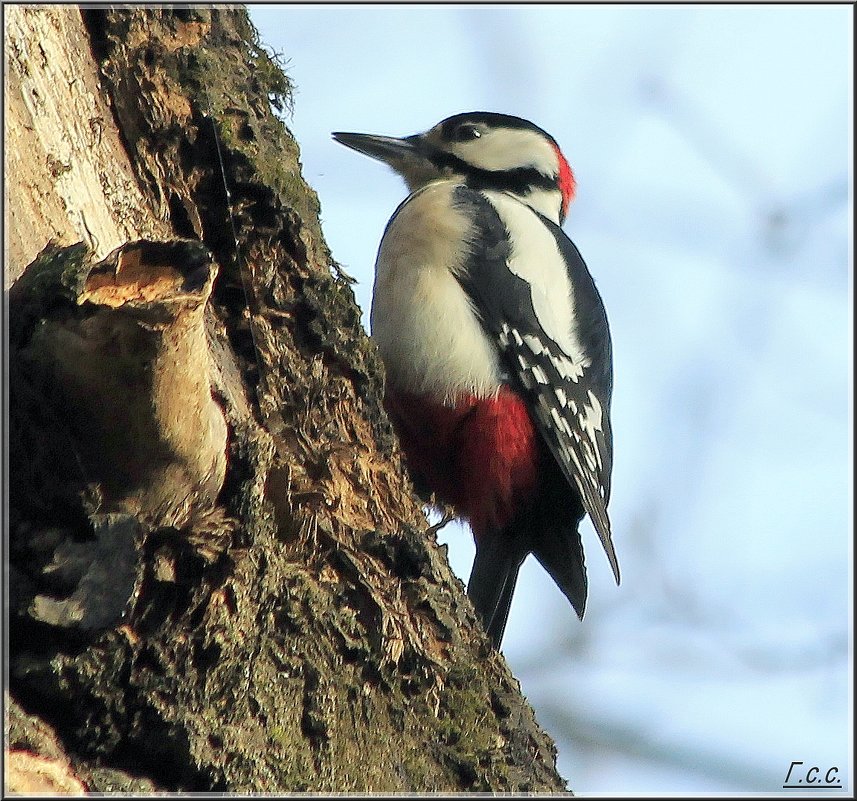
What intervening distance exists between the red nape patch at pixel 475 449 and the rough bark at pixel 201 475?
779 millimetres

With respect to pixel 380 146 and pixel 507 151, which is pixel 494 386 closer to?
pixel 380 146

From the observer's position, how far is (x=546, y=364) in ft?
11.5

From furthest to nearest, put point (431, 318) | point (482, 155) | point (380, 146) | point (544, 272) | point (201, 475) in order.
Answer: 1. point (482, 155)
2. point (380, 146)
3. point (544, 272)
4. point (431, 318)
5. point (201, 475)

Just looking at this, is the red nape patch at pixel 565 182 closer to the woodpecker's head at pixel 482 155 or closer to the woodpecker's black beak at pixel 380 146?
the woodpecker's head at pixel 482 155

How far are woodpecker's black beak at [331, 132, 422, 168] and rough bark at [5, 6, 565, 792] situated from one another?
1.29m

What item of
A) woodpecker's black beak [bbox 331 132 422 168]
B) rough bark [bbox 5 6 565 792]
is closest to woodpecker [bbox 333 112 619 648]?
woodpecker's black beak [bbox 331 132 422 168]

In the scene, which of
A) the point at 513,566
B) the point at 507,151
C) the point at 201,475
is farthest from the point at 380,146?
the point at 201,475

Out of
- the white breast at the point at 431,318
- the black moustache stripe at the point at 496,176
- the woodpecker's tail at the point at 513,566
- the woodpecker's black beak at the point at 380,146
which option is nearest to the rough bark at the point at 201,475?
the white breast at the point at 431,318

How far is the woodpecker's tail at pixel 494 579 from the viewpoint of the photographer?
3.31m

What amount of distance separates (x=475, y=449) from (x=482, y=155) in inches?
54.9

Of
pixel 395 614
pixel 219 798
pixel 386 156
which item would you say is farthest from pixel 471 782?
pixel 386 156

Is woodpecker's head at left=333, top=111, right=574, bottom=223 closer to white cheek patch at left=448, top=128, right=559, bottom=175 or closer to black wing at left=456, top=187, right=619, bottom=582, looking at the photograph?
white cheek patch at left=448, top=128, right=559, bottom=175

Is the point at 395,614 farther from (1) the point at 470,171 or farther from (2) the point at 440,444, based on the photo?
(1) the point at 470,171

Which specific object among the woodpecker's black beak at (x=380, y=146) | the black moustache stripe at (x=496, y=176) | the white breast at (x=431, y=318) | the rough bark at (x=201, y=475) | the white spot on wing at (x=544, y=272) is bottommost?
the rough bark at (x=201, y=475)
